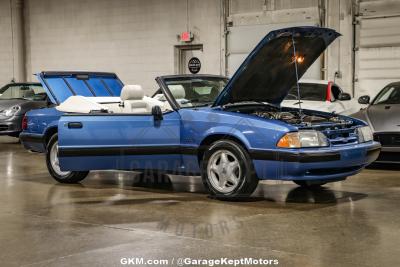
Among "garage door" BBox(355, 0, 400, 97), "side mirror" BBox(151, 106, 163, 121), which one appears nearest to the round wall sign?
"garage door" BBox(355, 0, 400, 97)

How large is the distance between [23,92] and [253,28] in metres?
6.30

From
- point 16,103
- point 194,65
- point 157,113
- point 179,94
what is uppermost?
point 194,65

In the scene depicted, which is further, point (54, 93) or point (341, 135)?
point (54, 93)

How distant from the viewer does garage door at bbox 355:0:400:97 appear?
1406cm

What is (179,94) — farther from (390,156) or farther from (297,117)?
(390,156)

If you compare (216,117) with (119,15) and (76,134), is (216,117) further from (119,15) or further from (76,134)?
(119,15)

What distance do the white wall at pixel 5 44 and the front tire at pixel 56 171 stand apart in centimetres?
1431

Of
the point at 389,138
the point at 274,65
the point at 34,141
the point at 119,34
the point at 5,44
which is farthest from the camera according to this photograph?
the point at 5,44

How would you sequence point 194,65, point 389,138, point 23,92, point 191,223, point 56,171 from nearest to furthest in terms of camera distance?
point 191,223, point 56,171, point 389,138, point 23,92, point 194,65

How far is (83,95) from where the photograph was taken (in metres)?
8.85

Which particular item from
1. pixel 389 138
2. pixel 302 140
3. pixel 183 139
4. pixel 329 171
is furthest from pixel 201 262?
pixel 389 138

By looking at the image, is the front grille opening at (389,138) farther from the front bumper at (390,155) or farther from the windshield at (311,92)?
the windshield at (311,92)

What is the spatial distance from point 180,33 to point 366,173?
987 cm

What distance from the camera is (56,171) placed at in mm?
8219
